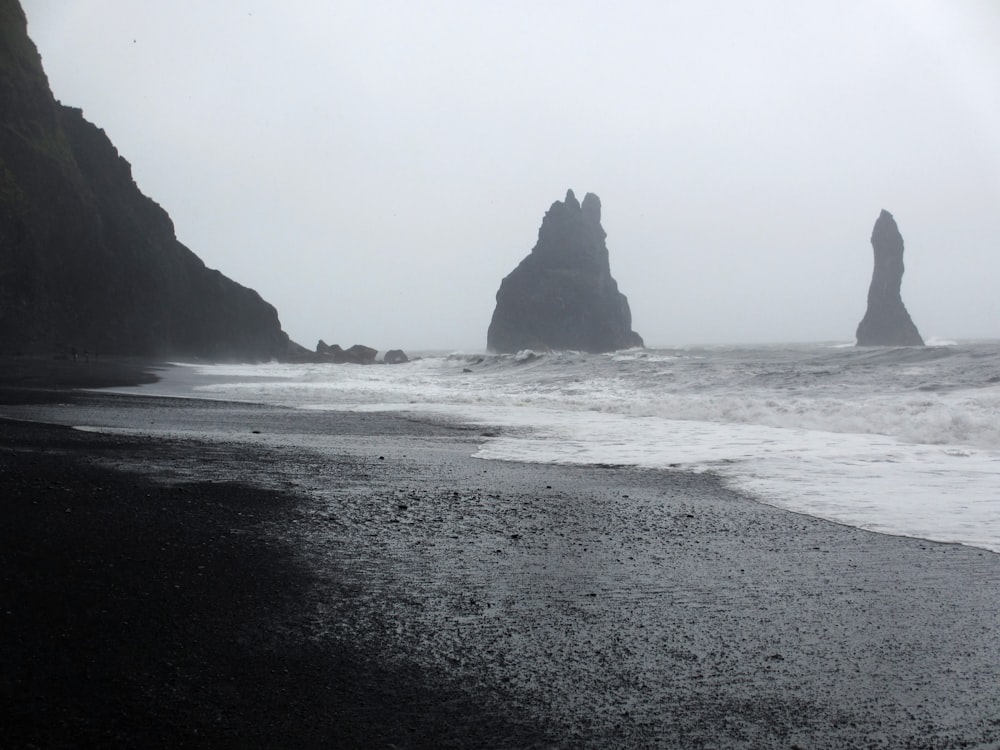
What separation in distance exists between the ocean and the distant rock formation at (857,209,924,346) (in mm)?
70169

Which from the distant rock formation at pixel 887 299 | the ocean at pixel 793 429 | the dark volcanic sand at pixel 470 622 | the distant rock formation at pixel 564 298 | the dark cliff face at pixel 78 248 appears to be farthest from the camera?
the distant rock formation at pixel 564 298

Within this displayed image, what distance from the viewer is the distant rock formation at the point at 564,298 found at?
99.1 m

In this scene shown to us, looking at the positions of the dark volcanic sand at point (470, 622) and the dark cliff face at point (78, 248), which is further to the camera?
the dark cliff face at point (78, 248)

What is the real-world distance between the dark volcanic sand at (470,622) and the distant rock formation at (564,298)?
9057 centimetres

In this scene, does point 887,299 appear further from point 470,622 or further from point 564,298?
point 470,622

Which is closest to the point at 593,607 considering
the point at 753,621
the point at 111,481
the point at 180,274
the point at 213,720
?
the point at 753,621

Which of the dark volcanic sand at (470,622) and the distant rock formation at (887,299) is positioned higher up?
the distant rock formation at (887,299)

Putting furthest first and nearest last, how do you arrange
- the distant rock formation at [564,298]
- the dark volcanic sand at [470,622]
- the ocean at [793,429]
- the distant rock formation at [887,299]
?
1. the distant rock formation at [564,298]
2. the distant rock formation at [887,299]
3. the ocean at [793,429]
4. the dark volcanic sand at [470,622]

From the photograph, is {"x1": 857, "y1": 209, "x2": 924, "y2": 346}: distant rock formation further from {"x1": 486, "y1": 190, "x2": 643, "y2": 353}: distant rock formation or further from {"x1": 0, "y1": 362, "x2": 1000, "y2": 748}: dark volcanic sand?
{"x1": 0, "y1": 362, "x2": 1000, "y2": 748}: dark volcanic sand

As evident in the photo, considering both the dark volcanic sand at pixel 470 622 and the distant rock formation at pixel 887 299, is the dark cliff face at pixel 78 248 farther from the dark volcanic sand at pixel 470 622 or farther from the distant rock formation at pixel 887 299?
the distant rock formation at pixel 887 299

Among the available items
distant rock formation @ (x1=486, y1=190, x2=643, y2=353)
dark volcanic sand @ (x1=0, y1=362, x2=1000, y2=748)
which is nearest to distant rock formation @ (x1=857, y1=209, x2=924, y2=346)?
distant rock formation @ (x1=486, y1=190, x2=643, y2=353)

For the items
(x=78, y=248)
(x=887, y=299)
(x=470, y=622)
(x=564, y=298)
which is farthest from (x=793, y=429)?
(x=887, y=299)

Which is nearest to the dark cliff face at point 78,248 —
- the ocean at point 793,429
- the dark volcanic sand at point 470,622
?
the ocean at point 793,429

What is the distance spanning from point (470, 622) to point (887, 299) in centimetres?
9961
